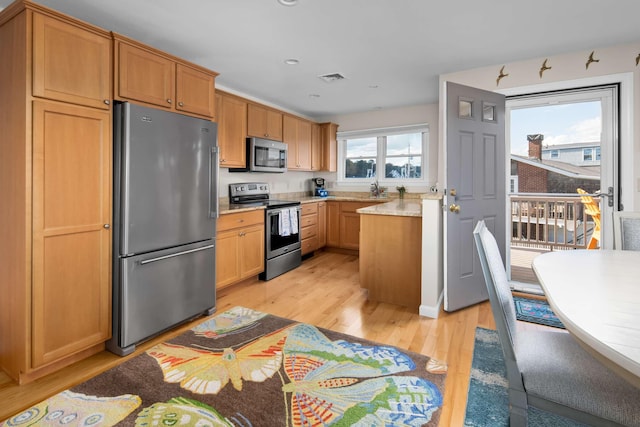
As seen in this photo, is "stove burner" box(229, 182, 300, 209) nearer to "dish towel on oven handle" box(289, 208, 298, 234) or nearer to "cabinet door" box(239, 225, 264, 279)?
"dish towel on oven handle" box(289, 208, 298, 234)

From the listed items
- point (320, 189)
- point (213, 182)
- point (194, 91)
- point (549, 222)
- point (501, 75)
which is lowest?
point (549, 222)

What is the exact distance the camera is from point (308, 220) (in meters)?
4.80

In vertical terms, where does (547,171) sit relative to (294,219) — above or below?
above

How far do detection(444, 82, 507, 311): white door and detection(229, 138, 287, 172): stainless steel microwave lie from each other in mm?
2326

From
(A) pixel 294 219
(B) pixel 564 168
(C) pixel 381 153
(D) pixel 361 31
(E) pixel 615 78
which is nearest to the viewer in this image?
(D) pixel 361 31

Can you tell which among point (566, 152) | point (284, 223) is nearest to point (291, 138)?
point (284, 223)

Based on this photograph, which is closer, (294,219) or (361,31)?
(361,31)

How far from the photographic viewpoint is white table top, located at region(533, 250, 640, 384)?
785 mm

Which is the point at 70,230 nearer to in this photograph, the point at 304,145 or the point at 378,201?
the point at 304,145

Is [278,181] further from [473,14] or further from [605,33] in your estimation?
[605,33]

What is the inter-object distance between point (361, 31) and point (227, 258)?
2383 mm

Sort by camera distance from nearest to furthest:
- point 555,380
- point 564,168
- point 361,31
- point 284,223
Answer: point 555,380
point 361,31
point 564,168
point 284,223

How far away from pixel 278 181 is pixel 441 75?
2779 millimetres

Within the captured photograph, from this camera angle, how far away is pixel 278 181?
17.0ft
